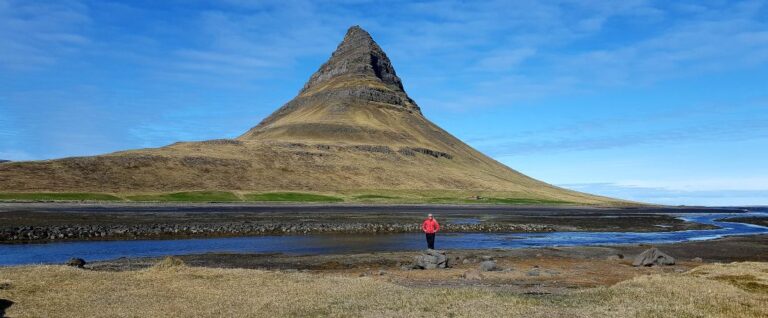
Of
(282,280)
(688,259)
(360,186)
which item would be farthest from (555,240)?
(360,186)

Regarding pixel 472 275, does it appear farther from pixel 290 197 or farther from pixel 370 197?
pixel 370 197

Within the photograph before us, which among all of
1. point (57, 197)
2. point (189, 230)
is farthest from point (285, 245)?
point (57, 197)

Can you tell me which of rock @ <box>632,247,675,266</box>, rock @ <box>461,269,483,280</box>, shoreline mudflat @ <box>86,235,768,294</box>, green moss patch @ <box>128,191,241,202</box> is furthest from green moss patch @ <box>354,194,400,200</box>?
rock @ <box>461,269,483,280</box>

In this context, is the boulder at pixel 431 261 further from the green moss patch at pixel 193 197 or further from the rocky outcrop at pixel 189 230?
the green moss patch at pixel 193 197

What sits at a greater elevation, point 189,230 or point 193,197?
point 193,197

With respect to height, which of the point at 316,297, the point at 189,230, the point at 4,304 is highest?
the point at 189,230

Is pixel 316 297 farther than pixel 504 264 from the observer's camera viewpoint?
No

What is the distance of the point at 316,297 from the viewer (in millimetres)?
21078

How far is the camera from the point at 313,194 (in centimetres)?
15000

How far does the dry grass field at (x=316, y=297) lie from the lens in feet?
60.5

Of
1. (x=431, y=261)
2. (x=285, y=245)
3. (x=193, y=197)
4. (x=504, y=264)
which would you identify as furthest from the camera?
(x=193, y=197)

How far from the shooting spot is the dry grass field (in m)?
18.5

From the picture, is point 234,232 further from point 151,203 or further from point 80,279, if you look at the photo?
point 151,203

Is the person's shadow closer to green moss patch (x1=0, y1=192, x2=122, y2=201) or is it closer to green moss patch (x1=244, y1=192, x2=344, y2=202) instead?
green moss patch (x1=0, y1=192, x2=122, y2=201)
